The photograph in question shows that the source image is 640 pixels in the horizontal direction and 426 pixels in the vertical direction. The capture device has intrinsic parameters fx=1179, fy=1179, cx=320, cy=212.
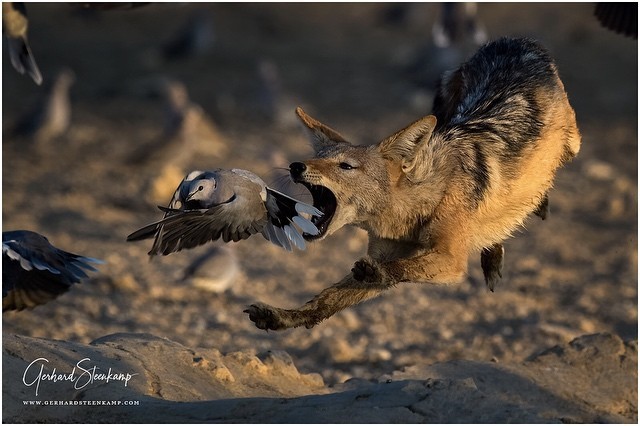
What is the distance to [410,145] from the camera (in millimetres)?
6590

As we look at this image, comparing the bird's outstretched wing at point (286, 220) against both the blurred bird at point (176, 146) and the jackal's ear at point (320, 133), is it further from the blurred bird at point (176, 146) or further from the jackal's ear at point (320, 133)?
the blurred bird at point (176, 146)

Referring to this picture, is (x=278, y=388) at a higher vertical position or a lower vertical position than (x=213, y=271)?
lower

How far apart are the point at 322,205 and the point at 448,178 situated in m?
0.84

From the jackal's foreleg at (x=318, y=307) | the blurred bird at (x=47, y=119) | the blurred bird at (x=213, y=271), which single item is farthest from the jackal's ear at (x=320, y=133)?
the blurred bird at (x=47, y=119)

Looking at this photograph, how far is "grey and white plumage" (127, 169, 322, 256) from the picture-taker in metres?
6.16

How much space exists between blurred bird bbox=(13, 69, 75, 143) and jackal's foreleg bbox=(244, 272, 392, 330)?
30.2 ft

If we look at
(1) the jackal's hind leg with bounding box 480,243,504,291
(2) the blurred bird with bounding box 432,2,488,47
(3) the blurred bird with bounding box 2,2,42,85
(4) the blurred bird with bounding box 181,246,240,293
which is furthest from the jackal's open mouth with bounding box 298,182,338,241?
(2) the blurred bird with bounding box 432,2,488,47

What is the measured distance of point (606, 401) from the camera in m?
7.66

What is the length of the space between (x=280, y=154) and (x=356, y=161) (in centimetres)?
795

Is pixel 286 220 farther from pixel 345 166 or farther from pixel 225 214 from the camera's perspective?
pixel 345 166

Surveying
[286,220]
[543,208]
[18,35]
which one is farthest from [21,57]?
[543,208]

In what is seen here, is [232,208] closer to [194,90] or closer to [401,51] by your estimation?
[194,90]

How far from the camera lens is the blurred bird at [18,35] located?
9047 millimetres

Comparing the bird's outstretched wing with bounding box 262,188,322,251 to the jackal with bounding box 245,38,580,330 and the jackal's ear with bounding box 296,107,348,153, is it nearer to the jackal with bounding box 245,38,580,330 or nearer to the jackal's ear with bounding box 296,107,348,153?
the jackal with bounding box 245,38,580,330
